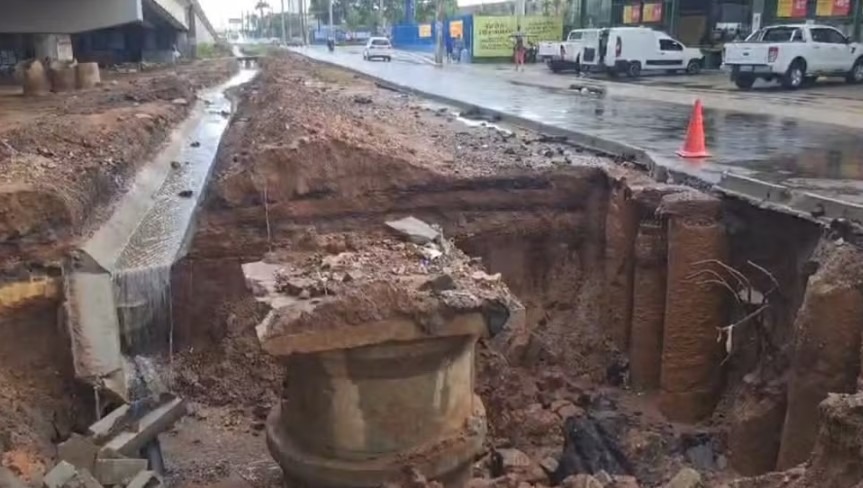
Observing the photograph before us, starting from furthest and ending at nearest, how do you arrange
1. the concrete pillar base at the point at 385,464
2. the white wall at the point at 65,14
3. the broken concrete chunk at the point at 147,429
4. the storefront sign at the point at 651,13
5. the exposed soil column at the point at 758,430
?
1. the storefront sign at the point at 651,13
2. the white wall at the point at 65,14
3. the exposed soil column at the point at 758,430
4. the broken concrete chunk at the point at 147,429
5. the concrete pillar base at the point at 385,464

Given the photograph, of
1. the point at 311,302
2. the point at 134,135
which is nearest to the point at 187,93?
the point at 134,135

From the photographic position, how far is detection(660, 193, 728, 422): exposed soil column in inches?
308

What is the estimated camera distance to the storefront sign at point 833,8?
29.2 meters

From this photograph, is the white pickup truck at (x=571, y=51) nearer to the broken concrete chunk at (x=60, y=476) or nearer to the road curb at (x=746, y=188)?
the road curb at (x=746, y=188)

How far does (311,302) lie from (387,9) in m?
91.5

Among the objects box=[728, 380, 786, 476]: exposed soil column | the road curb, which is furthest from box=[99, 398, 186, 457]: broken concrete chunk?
the road curb

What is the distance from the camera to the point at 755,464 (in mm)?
6852

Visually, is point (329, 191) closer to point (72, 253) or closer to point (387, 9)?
point (72, 253)

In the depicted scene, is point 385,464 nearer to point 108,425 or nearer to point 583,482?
point 583,482

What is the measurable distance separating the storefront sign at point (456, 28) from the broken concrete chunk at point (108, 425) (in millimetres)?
48180

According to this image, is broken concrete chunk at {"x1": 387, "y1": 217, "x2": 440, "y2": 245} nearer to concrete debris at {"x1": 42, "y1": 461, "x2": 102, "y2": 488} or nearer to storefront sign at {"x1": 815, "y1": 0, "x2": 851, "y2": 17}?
concrete debris at {"x1": 42, "y1": 461, "x2": 102, "y2": 488}

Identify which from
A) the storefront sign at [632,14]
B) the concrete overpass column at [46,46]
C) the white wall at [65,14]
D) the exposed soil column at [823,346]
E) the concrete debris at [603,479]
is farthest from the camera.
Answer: the storefront sign at [632,14]

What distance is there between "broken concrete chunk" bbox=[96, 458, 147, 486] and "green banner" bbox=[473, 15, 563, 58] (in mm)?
44256

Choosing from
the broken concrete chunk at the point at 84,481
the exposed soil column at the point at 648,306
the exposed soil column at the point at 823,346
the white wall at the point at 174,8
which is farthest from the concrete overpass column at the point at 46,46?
the exposed soil column at the point at 823,346
